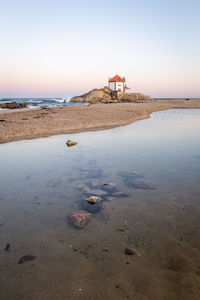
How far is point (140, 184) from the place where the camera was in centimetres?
656

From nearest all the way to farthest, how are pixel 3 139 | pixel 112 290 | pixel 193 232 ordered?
pixel 112 290 → pixel 193 232 → pixel 3 139

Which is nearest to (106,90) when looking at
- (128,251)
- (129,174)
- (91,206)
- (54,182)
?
(129,174)

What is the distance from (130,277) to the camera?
3127 mm

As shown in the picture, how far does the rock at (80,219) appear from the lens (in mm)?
4507

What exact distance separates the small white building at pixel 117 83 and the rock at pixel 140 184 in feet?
352

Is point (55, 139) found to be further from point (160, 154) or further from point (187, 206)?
point (187, 206)

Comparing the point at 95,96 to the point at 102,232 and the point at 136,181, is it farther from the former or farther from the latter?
the point at 102,232

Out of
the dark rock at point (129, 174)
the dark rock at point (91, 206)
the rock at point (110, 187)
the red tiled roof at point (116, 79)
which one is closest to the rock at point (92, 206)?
the dark rock at point (91, 206)

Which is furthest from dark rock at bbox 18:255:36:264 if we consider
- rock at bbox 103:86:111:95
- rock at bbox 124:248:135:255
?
rock at bbox 103:86:111:95

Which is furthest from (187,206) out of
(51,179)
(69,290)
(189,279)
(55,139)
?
(55,139)

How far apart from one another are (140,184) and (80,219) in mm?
2577

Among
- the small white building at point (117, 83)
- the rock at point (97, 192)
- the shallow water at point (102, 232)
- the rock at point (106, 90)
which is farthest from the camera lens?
the small white building at point (117, 83)

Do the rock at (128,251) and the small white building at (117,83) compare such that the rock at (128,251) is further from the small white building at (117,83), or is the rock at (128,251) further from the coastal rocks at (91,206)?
the small white building at (117,83)

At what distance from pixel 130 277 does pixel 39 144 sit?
10.4 meters
